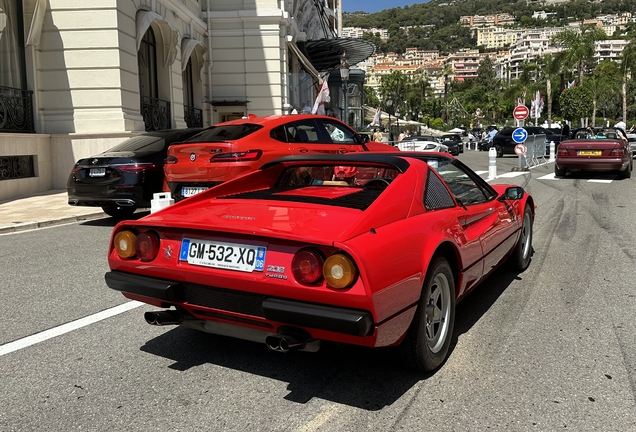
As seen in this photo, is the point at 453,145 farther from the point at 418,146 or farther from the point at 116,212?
the point at 116,212

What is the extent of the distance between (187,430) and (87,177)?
753 cm

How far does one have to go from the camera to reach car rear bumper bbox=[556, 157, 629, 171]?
53.5 ft

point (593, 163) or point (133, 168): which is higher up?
point (133, 168)

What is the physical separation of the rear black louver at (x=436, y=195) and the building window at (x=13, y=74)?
43.3ft

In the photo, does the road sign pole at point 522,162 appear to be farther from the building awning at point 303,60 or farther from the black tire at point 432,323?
the black tire at point 432,323

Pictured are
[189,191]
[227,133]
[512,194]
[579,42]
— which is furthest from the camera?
[579,42]

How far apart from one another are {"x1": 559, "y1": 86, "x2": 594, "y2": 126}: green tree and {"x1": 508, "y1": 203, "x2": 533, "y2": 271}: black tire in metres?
79.1

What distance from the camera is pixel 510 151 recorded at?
32.0m

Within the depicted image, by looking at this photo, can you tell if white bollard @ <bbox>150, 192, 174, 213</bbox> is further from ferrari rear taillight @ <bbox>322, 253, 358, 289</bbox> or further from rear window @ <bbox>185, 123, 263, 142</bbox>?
ferrari rear taillight @ <bbox>322, 253, 358, 289</bbox>

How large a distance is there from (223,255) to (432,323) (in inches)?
52.9

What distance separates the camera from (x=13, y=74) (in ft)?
49.2

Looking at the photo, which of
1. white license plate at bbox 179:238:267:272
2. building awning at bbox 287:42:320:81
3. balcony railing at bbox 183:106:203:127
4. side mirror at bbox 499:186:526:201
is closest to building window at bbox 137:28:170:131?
balcony railing at bbox 183:106:203:127

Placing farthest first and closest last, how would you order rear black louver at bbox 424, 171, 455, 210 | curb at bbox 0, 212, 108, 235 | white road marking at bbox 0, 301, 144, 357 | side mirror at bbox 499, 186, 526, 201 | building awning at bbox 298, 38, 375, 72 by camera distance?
building awning at bbox 298, 38, 375, 72 → curb at bbox 0, 212, 108, 235 → side mirror at bbox 499, 186, 526, 201 → white road marking at bbox 0, 301, 144, 357 → rear black louver at bbox 424, 171, 455, 210

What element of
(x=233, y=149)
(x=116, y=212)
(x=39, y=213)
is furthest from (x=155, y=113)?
(x=233, y=149)
